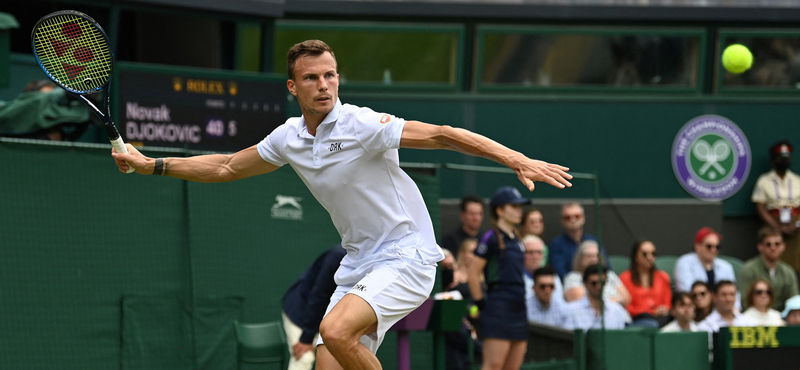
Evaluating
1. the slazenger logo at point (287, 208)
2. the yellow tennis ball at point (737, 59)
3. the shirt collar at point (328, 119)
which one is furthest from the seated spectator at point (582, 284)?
the shirt collar at point (328, 119)

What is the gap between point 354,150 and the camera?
14.9 ft

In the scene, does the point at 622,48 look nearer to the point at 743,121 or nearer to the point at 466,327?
the point at 743,121

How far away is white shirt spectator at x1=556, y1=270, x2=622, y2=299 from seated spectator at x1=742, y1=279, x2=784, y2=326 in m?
1.26

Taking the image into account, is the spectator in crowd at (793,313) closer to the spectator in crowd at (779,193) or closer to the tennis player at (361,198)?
the spectator in crowd at (779,193)

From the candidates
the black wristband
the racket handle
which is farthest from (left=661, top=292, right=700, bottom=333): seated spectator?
the racket handle

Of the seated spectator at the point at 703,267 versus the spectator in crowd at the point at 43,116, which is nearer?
the spectator in crowd at the point at 43,116

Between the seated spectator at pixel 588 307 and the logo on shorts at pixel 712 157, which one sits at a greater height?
the logo on shorts at pixel 712 157

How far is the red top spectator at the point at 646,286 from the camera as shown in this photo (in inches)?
361

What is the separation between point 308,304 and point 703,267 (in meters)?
5.20

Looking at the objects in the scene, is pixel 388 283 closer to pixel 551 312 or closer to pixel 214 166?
pixel 214 166

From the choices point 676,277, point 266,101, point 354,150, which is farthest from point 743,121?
point 354,150

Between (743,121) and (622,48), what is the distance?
199cm

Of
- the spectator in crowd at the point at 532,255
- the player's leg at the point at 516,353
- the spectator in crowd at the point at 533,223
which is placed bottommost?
the player's leg at the point at 516,353

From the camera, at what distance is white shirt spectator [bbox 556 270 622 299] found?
874 centimetres
